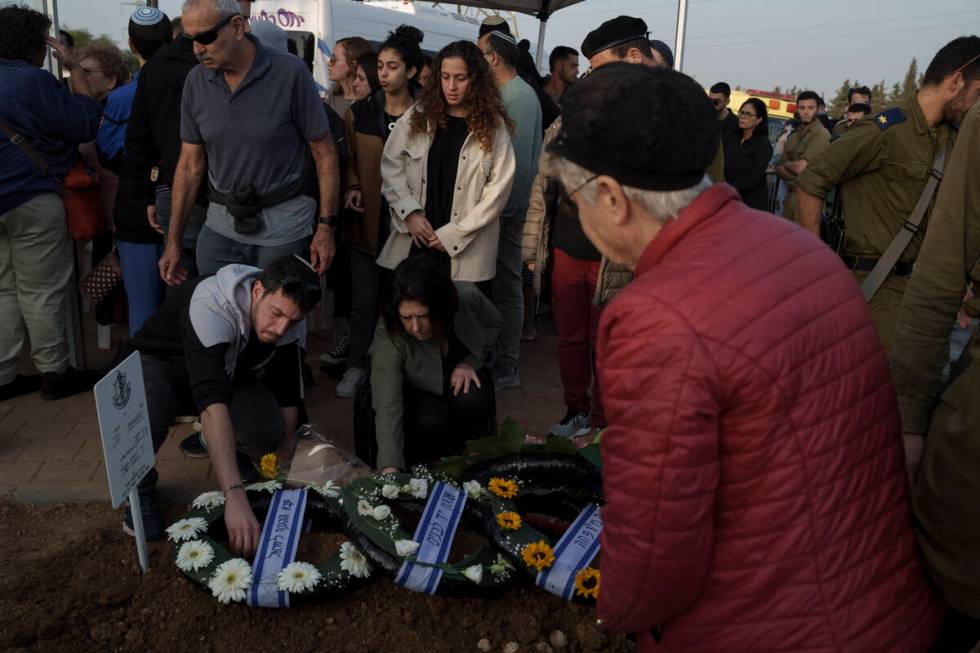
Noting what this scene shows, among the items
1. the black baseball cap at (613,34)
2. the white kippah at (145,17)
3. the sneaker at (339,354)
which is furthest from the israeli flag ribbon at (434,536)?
the white kippah at (145,17)

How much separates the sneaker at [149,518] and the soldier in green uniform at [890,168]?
2782mm

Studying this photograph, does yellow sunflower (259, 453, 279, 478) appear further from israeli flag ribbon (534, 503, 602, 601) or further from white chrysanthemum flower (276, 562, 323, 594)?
israeli flag ribbon (534, 503, 602, 601)

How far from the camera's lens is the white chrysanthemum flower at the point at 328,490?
9.27 ft

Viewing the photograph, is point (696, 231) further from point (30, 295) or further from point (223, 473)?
point (30, 295)

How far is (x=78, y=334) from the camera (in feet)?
15.4

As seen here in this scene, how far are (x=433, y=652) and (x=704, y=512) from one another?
4.66ft

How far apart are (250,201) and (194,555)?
1791 mm

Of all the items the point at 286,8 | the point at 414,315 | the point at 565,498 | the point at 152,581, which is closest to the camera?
the point at 152,581

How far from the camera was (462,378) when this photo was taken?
3.56 metres

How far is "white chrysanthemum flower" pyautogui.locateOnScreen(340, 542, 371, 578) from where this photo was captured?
253 cm

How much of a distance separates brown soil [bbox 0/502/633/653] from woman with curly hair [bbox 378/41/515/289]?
203 centimetres

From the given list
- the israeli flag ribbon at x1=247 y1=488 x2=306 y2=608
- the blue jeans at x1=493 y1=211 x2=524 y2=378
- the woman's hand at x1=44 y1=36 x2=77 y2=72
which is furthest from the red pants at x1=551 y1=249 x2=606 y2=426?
the woman's hand at x1=44 y1=36 x2=77 y2=72

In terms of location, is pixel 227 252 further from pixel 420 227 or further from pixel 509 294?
pixel 509 294

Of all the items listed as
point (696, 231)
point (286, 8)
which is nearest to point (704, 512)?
point (696, 231)
